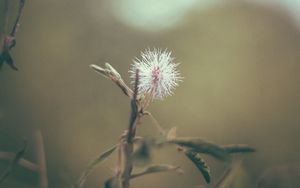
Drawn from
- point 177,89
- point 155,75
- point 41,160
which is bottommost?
point 41,160

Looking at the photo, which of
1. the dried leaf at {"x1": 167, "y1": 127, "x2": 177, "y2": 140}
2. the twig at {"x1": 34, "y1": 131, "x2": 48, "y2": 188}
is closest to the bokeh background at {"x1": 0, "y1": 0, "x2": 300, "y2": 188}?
the twig at {"x1": 34, "y1": 131, "x2": 48, "y2": 188}

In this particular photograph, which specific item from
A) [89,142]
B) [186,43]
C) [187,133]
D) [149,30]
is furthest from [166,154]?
[186,43]

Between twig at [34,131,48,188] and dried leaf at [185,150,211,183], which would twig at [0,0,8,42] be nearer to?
twig at [34,131,48,188]

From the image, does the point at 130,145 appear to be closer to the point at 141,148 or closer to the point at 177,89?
the point at 141,148

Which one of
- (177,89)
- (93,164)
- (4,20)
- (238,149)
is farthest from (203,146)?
(177,89)

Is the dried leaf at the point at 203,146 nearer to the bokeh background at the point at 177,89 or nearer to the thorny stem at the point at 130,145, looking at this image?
the thorny stem at the point at 130,145

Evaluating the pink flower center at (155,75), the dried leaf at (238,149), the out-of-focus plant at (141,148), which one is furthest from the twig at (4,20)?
the dried leaf at (238,149)
